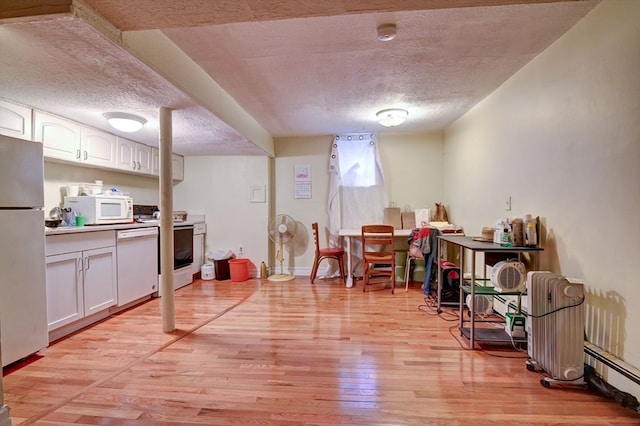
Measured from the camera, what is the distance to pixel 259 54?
221cm

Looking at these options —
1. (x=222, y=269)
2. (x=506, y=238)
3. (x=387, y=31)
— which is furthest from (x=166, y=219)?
(x=506, y=238)

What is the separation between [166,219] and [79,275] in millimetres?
918

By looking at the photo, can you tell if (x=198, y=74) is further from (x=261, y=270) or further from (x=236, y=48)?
(x=261, y=270)

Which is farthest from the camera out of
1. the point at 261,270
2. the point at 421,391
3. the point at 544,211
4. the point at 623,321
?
the point at 261,270

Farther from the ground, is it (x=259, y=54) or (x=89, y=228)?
(x=259, y=54)

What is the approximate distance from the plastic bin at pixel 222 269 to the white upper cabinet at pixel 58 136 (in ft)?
7.34

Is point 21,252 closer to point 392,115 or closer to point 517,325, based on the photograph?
point 392,115

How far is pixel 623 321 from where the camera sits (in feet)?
5.32

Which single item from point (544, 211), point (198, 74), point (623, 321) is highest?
point (198, 74)

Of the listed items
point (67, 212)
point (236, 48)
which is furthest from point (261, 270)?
point (236, 48)

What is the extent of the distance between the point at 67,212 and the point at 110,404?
2135 mm

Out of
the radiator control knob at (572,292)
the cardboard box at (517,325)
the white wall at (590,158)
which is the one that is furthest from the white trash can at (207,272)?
the radiator control knob at (572,292)

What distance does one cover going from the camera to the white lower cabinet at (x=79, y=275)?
2.38 meters

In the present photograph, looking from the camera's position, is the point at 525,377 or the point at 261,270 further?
the point at 261,270
